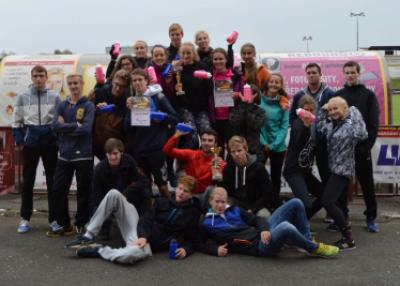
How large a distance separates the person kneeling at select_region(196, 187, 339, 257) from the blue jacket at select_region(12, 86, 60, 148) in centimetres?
227

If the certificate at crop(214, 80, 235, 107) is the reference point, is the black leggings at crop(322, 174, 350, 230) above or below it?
below

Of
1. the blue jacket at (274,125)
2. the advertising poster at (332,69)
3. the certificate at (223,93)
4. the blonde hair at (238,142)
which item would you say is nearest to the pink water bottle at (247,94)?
the certificate at (223,93)

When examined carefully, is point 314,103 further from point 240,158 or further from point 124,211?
point 124,211

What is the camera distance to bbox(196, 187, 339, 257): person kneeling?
5.10 m

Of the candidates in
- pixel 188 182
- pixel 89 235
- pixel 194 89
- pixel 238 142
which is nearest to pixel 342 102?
pixel 238 142

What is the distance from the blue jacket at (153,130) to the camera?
Answer: 19.7ft

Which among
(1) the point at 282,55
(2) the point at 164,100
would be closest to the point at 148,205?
(2) the point at 164,100

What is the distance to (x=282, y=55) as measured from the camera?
979 centimetres

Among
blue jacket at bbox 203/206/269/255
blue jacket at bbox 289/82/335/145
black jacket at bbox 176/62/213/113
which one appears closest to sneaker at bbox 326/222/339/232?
blue jacket at bbox 289/82/335/145

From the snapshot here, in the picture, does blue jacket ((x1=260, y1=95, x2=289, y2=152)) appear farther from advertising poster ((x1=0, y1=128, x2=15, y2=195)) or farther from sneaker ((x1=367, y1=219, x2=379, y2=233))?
advertising poster ((x1=0, y1=128, x2=15, y2=195))

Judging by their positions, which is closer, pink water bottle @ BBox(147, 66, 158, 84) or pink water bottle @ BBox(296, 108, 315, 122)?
pink water bottle @ BBox(296, 108, 315, 122)

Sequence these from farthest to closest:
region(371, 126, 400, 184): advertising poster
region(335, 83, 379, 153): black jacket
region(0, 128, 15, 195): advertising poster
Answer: region(0, 128, 15, 195): advertising poster → region(371, 126, 400, 184): advertising poster → region(335, 83, 379, 153): black jacket

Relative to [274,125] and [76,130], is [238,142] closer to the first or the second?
[274,125]

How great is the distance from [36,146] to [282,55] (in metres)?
5.45
